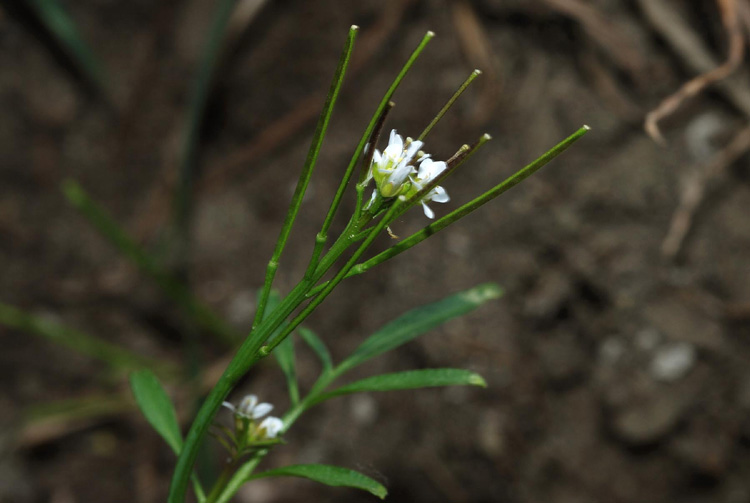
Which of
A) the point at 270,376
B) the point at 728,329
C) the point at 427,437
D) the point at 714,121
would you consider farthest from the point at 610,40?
the point at 270,376

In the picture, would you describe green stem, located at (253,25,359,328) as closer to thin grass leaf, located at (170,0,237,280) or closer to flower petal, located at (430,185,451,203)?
flower petal, located at (430,185,451,203)

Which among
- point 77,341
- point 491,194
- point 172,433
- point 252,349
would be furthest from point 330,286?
point 77,341

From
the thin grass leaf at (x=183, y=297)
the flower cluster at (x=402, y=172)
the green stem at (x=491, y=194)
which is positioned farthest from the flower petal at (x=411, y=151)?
the thin grass leaf at (x=183, y=297)

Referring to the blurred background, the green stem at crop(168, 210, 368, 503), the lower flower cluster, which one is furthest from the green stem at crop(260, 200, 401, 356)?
the blurred background

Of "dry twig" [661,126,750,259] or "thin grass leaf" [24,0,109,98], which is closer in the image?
"dry twig" [661,126,750,259]

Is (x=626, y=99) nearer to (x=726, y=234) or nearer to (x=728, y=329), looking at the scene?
(x=726, y=234)

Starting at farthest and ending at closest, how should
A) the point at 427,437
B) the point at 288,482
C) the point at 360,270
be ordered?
the point at 288,482 → the point at 427,437 → the point at 360,270
